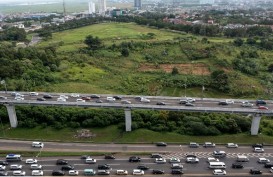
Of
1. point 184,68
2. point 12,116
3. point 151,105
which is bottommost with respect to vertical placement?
point 12,116

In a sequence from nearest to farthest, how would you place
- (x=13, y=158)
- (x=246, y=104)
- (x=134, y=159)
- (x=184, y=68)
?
(x=134, y=159) < (x=13, y=158) < (x=246, y=104) < (x=184, y=68)

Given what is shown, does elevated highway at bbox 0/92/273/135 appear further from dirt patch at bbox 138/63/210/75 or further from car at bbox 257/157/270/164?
dirt patch at bbox 138/63/210/75

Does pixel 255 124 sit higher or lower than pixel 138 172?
higher

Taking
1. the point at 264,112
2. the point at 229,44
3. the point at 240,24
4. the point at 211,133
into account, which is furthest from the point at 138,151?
the point at 240,24

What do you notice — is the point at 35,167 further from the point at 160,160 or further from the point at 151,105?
the point at 151,105

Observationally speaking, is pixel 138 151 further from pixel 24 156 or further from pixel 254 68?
pixel 254 68

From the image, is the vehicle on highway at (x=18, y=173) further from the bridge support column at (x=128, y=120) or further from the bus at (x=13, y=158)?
the bridge support column at (x=128, y=120)

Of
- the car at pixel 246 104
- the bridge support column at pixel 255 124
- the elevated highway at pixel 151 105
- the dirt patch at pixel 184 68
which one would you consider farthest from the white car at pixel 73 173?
the dirt patch at pixel 184 68

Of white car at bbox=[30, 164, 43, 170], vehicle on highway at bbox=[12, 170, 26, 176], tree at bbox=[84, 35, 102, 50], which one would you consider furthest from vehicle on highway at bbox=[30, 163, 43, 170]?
tree at bbox=[84, 35, 102, 50]

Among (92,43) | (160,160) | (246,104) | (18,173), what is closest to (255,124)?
(246,104)
